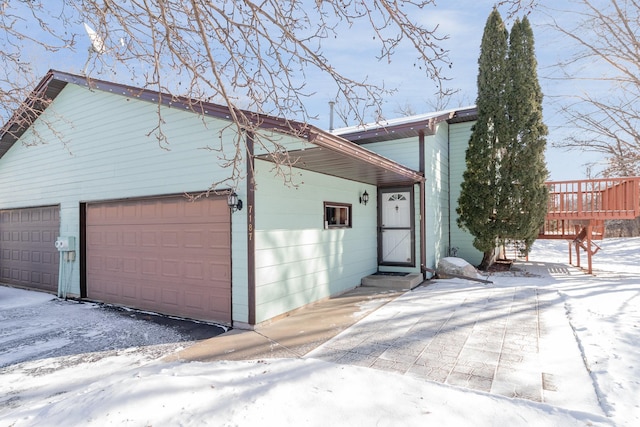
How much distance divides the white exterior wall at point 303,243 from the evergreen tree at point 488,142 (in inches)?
121

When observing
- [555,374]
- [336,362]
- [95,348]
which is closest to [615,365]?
[555,374]

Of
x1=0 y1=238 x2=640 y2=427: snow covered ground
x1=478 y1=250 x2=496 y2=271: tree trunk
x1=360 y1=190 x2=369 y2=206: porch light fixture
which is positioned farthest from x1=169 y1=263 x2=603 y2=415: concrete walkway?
x1=478 y1=250 x2=496 y2=271: tree trunk

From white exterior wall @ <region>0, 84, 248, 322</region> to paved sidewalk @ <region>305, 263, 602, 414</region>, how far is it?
1901 mm

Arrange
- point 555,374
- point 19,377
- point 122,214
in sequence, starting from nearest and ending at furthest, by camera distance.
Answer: point 555,374, point 19,377, point 122,214

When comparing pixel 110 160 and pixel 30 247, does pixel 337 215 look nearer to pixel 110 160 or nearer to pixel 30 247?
pixel 110 160

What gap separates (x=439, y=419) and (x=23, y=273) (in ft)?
32.4

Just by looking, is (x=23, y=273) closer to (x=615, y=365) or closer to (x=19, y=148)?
(x=19, y=148)

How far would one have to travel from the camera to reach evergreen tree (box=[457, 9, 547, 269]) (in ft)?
28.2

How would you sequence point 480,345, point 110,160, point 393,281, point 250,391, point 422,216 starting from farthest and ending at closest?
1. point 422,216
2. point 393,281
3. point 110,160
4. point 480,345
5. point 250,391

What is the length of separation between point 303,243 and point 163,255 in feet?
7.55

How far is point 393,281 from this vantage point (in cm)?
714

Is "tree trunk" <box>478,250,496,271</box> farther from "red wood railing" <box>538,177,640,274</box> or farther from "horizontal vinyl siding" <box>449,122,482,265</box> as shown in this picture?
"red wood railing" <box>538,177,640,274</box>

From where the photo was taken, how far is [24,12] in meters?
3.65

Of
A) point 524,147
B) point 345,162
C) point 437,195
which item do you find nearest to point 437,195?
point 437,195
